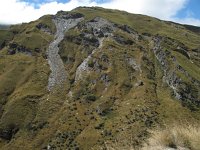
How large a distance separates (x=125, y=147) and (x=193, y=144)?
264 cm

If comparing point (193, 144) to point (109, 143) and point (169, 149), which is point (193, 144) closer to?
point (169, 149)

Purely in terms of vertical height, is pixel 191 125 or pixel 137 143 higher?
pixel 191 125

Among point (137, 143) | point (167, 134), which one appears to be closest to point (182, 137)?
point (167, 134)

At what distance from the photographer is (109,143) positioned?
15.8 m

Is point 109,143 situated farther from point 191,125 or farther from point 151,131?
point 191,125

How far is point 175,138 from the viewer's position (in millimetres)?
15898

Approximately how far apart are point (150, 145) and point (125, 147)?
987 mm

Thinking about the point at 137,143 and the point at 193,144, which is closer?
the point at 193,144

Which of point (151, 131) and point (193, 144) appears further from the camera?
point (151, 131)

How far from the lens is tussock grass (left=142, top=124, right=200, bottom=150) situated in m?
15.5

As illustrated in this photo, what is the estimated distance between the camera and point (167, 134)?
52.5 ft

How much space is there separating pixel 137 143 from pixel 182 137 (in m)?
2.12

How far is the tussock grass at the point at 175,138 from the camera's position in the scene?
15.5 m

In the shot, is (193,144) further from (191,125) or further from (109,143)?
(109,143)
